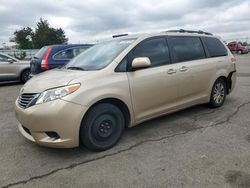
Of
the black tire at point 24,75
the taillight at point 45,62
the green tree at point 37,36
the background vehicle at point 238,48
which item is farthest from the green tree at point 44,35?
the taillight at point 45,62

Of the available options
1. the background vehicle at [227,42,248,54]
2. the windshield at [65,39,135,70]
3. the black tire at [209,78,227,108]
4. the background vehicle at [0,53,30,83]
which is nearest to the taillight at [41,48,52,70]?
the background vehicle at [0,53,30,83]

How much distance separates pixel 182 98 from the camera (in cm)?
464

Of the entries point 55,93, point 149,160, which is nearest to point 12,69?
point 55,93

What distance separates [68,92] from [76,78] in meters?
0.28

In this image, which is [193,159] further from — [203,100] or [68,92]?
[203,100]

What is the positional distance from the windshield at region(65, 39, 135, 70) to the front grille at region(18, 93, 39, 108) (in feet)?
3.00

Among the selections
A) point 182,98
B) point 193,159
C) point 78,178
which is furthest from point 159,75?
point 78,178

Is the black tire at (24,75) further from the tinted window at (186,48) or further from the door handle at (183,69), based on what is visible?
the door handle at (183,69)

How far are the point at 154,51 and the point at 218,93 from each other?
2188mm

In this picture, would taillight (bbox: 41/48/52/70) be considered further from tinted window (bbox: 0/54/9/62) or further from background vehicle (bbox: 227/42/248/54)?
background vehicle (bbox: 227/42/248/54)

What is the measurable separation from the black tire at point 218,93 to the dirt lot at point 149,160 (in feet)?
2.77

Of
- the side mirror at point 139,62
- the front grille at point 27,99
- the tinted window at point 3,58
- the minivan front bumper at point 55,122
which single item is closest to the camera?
A: the minivan front bumper at point 55,122

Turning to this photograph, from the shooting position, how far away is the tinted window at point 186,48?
4.58 m

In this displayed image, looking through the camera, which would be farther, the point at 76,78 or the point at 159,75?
the point at 159,75
